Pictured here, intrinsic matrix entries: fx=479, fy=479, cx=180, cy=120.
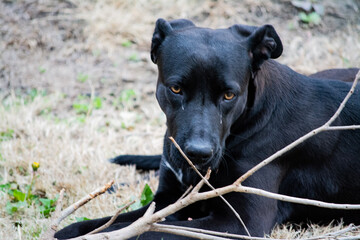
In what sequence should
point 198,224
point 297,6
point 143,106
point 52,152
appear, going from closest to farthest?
point 198,224 < point 52,152 < point 143,106 < point 297,6

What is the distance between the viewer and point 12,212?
3.29m

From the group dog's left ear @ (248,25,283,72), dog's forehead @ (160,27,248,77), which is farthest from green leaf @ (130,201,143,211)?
dog's left ear @ (248,25,283,72)

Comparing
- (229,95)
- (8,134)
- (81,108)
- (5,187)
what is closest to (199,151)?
(229,95)

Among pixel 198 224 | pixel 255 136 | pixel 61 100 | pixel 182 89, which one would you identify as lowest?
pixel 61 100

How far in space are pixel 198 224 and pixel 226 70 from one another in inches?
35.6

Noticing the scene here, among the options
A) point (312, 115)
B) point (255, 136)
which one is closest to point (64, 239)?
point (255, 136)

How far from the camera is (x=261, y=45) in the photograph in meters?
2.96

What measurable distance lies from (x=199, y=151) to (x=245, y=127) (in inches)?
20.8

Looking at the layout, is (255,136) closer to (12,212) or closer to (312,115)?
(312,115)

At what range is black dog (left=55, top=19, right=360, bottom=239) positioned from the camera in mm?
2773

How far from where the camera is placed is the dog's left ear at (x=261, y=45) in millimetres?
2943

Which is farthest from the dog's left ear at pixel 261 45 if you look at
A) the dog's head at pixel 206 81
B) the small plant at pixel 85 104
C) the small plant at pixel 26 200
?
the small plant at pixel 85 104

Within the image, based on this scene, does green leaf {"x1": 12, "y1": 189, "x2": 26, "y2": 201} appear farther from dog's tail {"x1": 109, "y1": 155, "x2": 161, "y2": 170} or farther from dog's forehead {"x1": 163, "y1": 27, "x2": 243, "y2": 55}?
dog's forehead {"x1": 163, "y1": 27, "x2": 243, "y2": 55}

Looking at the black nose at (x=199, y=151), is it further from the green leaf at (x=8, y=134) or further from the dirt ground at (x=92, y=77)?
the green leaf at (x=8, y=134)
